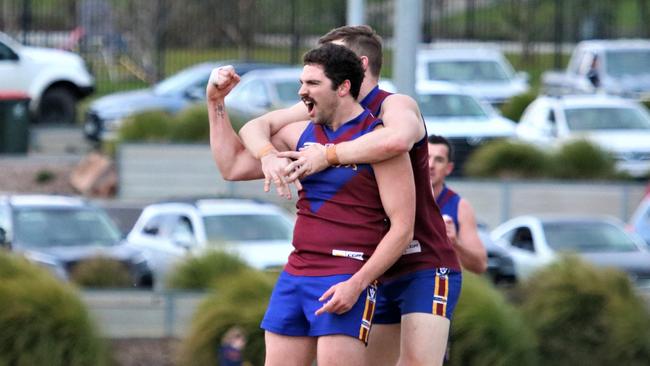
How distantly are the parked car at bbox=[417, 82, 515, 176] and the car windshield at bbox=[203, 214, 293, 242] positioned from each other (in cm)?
538

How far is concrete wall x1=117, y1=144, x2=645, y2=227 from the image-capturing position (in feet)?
69.4

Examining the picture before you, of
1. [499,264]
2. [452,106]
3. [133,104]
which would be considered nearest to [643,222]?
[499,264]

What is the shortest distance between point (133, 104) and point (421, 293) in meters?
20.3

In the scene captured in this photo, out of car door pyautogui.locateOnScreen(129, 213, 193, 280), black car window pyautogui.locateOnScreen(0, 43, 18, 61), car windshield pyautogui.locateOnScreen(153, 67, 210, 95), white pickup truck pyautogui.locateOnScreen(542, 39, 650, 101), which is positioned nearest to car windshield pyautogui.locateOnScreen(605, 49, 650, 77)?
white pickup truck pyautogui.locateOnScreen(542, 39, 650, 101)

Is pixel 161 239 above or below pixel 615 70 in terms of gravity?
below

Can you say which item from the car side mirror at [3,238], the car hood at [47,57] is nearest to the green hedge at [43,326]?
the car side mirror at [3,238]

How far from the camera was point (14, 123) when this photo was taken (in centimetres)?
2516

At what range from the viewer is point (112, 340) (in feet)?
32.7

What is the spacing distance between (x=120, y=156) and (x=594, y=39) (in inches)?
690

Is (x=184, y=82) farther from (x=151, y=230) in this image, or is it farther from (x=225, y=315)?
(x=225, y=315)

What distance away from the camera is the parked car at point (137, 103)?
25328mm

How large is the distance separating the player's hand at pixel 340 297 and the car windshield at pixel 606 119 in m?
18.5

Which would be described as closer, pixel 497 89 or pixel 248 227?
pixel 248 227

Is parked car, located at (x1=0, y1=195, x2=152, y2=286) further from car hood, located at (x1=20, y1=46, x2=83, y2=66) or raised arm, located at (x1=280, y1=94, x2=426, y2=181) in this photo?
car hood, located at (x1=20, y1=46, x2=83, y2=66)
